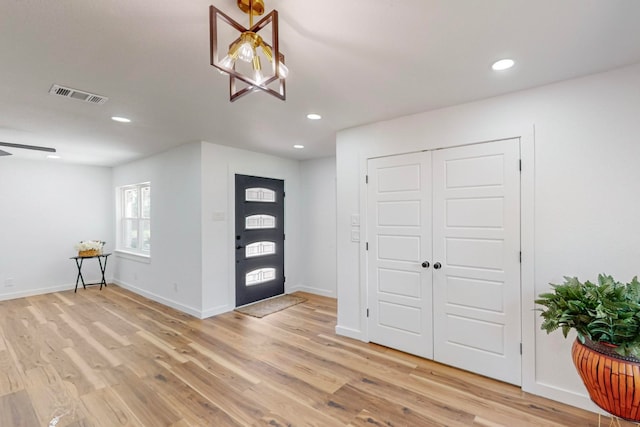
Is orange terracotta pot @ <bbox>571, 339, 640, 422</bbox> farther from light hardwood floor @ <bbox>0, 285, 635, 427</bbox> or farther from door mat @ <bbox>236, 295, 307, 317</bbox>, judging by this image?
door mat @ <bbox>236, 295, 307, 317</bbox>

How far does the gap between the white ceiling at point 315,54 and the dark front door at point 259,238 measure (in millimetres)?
1719

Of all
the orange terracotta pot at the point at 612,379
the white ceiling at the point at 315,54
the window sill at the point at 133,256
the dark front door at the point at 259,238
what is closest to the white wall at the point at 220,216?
the dark front door at the point at 259,238

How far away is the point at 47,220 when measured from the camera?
5.51 m

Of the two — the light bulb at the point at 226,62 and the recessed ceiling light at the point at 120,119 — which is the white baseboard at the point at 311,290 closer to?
the recessed ceiling light at the point at 120,119

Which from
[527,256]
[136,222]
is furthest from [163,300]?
[527,256]

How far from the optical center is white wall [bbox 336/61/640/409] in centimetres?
206

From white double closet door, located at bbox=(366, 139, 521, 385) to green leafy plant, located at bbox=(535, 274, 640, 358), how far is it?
0.67 metres

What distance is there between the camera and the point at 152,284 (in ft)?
16.3

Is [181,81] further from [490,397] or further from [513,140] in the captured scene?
[490,397]

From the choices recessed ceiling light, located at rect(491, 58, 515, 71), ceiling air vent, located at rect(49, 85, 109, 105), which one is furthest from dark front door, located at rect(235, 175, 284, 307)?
recessed ceiling light, located at rect(491, 58, 515, 71)

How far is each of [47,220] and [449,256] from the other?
6.95 meters

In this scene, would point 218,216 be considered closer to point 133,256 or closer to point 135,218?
point 133,256

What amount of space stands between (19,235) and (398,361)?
6.67 meters

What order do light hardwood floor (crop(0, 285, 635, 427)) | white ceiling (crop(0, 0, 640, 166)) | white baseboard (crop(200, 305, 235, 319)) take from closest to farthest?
white ceiling (crop(0, 0, 640, 166)) → light hardwood floor (crop(0, 285, 635, 427)) → white baseboard (crop(200, 305, 235, 319))
